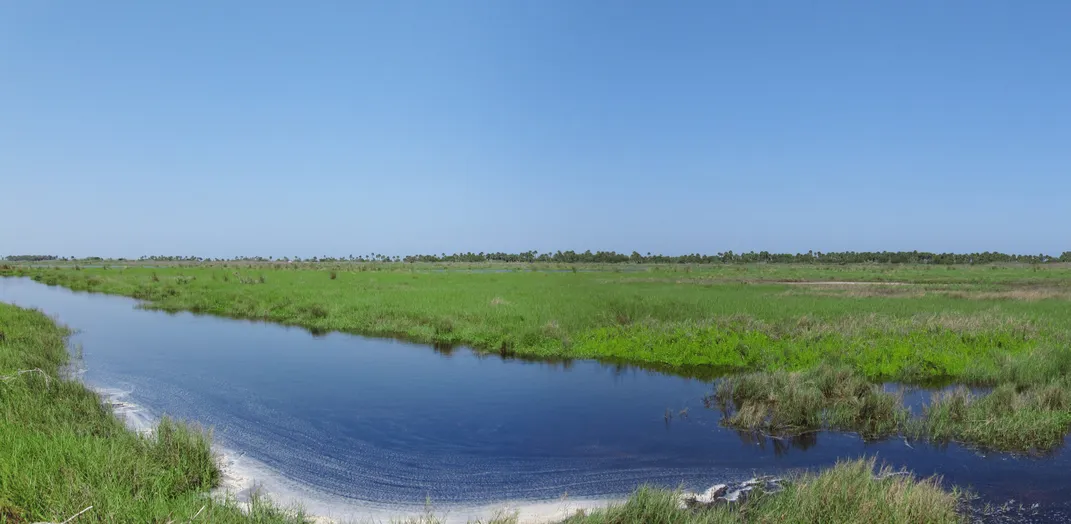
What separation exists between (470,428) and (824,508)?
697 cm

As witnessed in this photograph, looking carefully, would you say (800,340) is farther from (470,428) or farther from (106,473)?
(106,473)

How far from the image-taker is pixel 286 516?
260 inches

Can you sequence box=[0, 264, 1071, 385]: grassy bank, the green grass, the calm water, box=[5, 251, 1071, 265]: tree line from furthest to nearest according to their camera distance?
box=[5, 251, 1071, 265]: tree line < box=[0, 264, 1071, 385]: grassy bank < the calm water < the green grass

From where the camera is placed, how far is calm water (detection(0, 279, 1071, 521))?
355 inches

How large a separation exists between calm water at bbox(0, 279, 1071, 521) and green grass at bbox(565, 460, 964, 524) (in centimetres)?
166

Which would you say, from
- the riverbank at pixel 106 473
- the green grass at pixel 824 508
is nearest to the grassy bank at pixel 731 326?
the green grass at pixel 824 508

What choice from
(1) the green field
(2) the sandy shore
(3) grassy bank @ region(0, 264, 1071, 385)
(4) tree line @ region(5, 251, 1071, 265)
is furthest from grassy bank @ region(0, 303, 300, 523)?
(4) tree line @ region(5, 251, 1071, 265)

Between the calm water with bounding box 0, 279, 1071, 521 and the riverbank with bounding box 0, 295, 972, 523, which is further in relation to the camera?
the calm water with bounding box 0, 279, 1071, 521

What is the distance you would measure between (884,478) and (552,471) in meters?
4.81

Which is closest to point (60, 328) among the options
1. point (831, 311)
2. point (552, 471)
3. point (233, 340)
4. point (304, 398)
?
point (233, 340)

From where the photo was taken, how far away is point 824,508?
6941 mm

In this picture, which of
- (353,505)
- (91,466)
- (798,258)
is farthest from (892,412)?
(798,258)

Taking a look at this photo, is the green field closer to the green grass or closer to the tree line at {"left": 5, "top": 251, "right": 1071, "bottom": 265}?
the green grass

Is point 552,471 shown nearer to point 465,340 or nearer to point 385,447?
point 385,447
